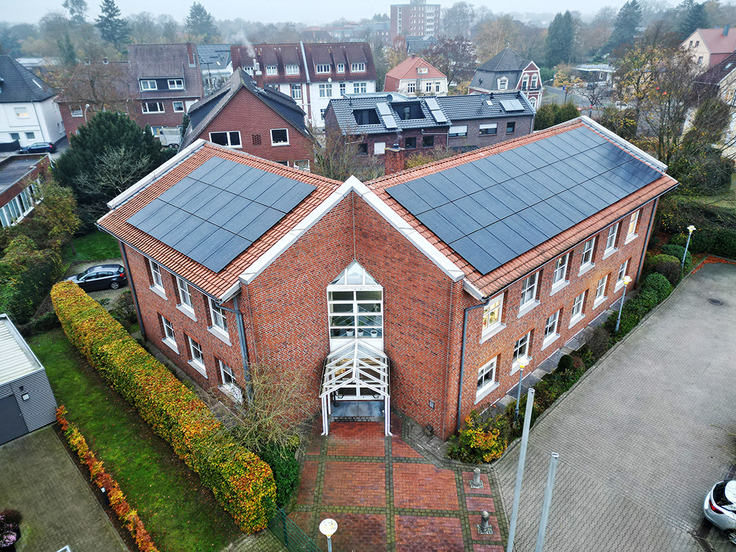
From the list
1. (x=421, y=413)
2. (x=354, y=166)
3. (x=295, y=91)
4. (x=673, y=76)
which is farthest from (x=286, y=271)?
(x=295, y=91)

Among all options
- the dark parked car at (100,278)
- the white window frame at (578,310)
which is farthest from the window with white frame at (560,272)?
the dark parked car at (100,278)

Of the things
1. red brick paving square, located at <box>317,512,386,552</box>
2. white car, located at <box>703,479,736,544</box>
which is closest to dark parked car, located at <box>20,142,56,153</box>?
red brick paving square, located at <box>317,512,386,552</box>

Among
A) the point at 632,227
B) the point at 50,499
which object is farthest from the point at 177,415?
the point at 632,227

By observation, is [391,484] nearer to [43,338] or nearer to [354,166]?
→ [43,338]

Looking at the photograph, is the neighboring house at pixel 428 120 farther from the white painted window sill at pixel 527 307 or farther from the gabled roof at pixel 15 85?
the gabled roof at pixel 15 85

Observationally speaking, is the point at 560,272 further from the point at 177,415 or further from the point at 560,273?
the point at 177,415
